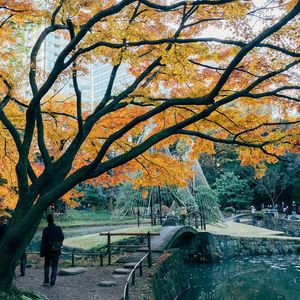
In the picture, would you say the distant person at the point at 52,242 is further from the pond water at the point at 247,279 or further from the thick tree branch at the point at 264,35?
the pond water at the point at 247,279

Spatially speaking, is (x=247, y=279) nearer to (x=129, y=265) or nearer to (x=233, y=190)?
(x=129, y=265)

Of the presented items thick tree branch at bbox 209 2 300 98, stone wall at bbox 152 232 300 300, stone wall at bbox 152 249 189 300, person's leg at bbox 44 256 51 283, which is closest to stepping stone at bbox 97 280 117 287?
stone wall at bbox 152 249 189 300

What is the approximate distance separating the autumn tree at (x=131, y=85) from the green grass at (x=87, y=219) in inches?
835

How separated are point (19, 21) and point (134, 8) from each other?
2.68 metres

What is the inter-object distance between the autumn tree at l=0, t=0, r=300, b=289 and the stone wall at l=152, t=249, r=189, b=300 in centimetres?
308

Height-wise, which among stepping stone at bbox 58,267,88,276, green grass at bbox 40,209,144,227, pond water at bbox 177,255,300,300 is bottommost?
pond water at bbox 177,255,300,300

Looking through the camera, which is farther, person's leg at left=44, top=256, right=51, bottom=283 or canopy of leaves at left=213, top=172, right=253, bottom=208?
canopy of leaves at left=213, top=172, right=253, bottom=208

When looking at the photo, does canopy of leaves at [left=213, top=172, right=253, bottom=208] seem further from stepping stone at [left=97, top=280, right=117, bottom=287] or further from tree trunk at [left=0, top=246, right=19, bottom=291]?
tree trunk at [left=0, top=246, right=19, bottom=291]

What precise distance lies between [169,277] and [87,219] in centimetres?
2429

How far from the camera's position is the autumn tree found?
6.05 metres

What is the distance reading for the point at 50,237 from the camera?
755 cm

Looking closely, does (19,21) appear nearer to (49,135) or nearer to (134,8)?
(134,8)

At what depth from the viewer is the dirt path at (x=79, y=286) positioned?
7108 millimetres

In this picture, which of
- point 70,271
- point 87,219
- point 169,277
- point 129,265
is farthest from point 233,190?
point 70,271
